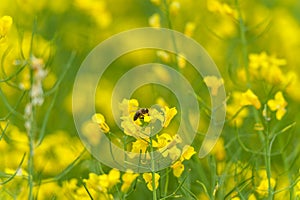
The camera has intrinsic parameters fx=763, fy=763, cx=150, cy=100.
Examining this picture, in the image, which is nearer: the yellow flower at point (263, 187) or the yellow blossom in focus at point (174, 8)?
the yellow flower at point (263, 187)

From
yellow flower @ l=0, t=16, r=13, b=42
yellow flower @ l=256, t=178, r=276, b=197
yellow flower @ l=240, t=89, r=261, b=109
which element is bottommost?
yellow flower @ l=256, t=178, r=276, b=197

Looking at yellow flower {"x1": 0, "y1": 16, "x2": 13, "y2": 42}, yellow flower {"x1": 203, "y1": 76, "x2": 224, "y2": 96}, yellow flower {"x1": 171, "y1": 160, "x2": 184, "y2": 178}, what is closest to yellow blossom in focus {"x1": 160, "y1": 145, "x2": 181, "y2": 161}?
yellow flower {"x1": 171, "y1": 160, "x2": 184, "y2": 178}

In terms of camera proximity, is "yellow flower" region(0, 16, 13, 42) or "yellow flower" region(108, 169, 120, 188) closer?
"yellow flower" region(108, 169, 120, 188)

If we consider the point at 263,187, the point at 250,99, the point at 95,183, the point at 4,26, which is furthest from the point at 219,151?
the point at 4,26

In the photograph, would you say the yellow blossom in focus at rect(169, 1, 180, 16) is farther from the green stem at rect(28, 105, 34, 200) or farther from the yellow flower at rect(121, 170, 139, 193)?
the yellow flower at rect(121, 170, 139, 193)

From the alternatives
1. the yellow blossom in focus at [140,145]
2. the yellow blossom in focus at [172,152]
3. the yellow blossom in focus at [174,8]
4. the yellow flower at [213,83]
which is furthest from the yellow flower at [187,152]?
the yellow blossom in focus at [174,8]

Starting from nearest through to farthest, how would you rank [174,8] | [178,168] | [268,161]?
[178,168]
[268,161]
[174,8]

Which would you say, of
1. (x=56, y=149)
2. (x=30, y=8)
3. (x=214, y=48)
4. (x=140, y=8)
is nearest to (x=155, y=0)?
(x=56, y=149)

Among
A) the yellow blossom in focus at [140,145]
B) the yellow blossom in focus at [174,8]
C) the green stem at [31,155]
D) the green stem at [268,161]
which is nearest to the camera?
the yellow blossom in focus at [140,145]

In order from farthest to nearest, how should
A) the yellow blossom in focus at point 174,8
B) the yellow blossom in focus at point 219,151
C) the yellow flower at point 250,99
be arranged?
the yellow blossom in focus at point 174,8, the yellow blossom in focus at point 219,151, the yellow flower at point 250,99

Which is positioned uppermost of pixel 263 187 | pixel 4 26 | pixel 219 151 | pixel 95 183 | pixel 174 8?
pixel 174 8

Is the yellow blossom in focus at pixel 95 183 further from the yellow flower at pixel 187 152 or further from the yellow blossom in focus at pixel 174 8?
the yellow blossom in focus at pixel 174 8

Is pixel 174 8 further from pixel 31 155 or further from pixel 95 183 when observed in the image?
pixel 95 183
